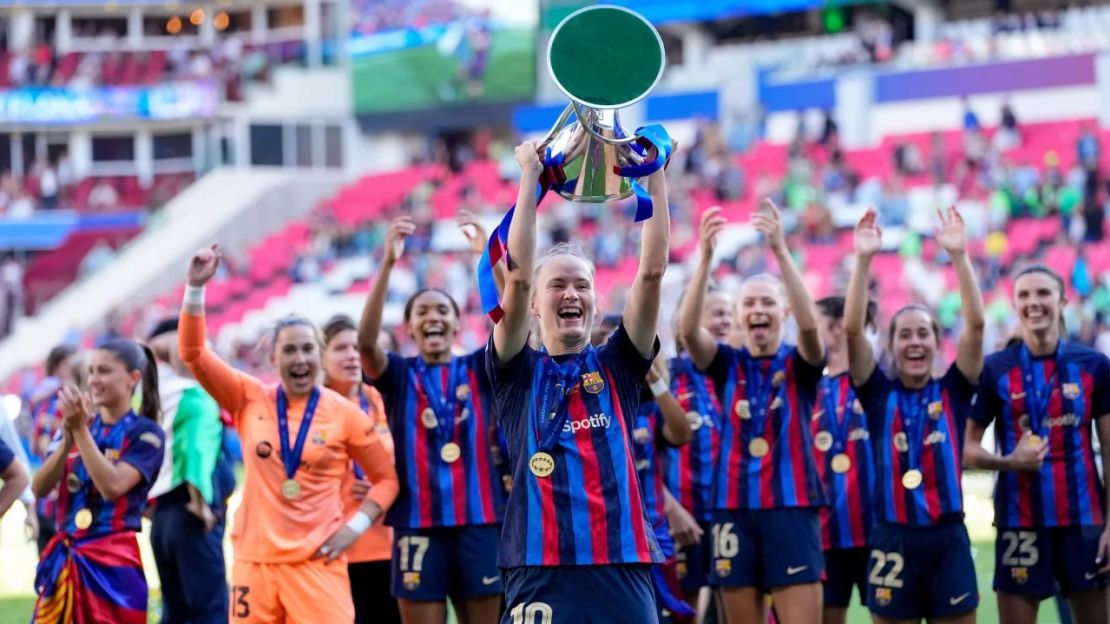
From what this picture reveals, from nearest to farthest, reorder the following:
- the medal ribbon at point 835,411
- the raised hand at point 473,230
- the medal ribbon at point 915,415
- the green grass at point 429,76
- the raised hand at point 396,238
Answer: the raised hand at point 396,238 → the raised hand at point 473,230 → the medal ribbon at point 915,415 → the medal ribbon at point 835,411 → the green grass at point 429,76

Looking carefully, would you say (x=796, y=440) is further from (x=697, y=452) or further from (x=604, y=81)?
(x=604, y=81)

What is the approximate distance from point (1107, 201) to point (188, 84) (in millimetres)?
23499

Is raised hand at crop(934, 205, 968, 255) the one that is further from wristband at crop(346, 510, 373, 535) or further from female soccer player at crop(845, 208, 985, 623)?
wristband at crop(346, 510, 373, 535)

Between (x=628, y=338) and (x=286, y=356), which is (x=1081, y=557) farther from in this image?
(x=286, y=356)

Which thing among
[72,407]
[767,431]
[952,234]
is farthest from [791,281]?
[72,407]

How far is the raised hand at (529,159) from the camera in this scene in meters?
4.50

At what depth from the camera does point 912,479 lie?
6.49 metres

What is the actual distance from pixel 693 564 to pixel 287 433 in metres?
2.07

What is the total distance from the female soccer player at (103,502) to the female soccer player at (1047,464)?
352 cm

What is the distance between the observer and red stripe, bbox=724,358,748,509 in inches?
264

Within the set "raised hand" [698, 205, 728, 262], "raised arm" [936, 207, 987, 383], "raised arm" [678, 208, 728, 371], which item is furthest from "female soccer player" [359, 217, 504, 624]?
"raised arm" [936, 207, 987, 383]

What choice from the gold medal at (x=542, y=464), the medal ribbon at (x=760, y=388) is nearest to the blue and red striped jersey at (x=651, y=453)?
the medal ribbon at (x=760, y=388)

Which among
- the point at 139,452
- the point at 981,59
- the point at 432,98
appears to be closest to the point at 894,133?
the point at 981,59

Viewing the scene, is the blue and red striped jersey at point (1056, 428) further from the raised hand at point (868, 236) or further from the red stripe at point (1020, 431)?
the raised hand at point (868, 236)
